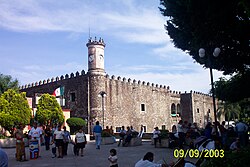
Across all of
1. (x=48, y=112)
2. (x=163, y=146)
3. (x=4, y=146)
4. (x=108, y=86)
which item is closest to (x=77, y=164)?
(x=163, y=146)

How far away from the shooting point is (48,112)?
920 inches

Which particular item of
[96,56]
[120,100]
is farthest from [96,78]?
[120,100]

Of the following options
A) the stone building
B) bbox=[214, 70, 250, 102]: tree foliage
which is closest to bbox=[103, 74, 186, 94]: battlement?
the stone building

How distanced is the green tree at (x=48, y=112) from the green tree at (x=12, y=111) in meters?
2.59

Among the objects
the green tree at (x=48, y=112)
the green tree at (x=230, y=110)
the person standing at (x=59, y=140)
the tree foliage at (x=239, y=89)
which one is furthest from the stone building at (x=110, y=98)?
the person standing at (x=59, y=140)

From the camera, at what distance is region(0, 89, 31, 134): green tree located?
18.6m

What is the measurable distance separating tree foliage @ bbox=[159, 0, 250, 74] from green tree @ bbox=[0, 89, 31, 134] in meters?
12.1

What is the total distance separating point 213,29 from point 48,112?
16.6m

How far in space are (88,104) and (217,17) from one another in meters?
19.1

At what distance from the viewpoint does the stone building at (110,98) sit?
26.9 metres

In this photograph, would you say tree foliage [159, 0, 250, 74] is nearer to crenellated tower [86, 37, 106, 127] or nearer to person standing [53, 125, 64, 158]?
person standing [53, 125, 64, 158]

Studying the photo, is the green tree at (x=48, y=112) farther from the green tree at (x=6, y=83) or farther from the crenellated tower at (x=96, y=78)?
the green tree at (x=6, y=83)

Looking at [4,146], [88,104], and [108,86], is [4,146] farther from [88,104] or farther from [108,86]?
[108,86]

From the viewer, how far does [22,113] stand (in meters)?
20.1
